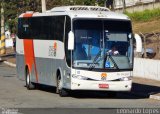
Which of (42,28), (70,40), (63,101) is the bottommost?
(63,101)

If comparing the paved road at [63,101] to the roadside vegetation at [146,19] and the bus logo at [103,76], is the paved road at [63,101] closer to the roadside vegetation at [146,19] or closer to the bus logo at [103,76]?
the bus logo at [103,76]

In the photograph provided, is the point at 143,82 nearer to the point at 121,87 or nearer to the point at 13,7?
the point at 121,87

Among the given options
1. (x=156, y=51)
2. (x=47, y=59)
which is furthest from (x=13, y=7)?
(x=47, y=59)

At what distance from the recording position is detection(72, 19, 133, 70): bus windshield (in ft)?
73.5

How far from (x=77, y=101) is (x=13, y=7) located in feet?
139

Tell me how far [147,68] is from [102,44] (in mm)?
10977

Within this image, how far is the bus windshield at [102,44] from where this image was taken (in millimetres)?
22416

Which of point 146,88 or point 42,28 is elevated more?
point 42,28

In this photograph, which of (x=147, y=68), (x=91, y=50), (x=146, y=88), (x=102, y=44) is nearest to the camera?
(x=91, y=50)

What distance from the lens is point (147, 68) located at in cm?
3325

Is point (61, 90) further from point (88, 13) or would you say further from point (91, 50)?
point (88, 13)

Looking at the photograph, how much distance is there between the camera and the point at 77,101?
851 inches

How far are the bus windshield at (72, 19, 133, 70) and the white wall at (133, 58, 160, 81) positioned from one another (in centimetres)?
A: 886

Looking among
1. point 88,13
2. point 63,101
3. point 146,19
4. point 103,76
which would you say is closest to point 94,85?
point 103,76
